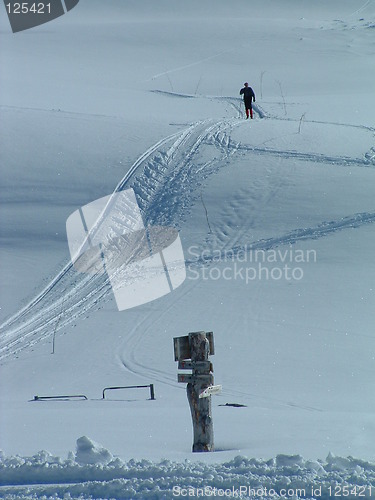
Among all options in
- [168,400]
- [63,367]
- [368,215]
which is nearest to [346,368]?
[168,400]

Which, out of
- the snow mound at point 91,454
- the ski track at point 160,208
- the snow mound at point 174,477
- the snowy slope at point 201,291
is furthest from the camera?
the ski track at point 160,208

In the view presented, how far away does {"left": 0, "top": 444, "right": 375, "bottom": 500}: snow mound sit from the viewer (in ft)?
16.1

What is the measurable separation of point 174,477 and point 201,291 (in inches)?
339

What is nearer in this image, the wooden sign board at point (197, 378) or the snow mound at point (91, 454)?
the snow mound at point (91, 454)

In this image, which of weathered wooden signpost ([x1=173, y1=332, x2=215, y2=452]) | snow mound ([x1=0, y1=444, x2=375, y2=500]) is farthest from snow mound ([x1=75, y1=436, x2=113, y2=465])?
weathered wooden signpost ([x1=173, y1=332, x2=215, y2=452])

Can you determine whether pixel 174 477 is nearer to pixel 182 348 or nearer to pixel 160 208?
pixel 182 348

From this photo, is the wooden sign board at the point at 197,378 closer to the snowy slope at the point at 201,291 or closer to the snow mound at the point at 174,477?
the snowy slope at the point at 201,291

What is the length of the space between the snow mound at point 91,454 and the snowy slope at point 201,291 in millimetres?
117

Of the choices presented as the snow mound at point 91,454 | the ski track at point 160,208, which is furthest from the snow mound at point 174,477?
the ski track at point 160,208

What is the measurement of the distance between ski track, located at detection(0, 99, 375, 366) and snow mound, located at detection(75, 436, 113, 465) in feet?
17.3

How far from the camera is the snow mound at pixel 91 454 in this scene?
5.40 meters

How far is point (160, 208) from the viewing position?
16.4 metres

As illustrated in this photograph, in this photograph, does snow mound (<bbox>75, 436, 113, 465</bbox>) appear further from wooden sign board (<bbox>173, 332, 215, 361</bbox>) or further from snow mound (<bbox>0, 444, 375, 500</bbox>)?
wooden sign board (<bbox>173, 332, 215, 361</bbox>)

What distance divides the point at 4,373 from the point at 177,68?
2726 cm
